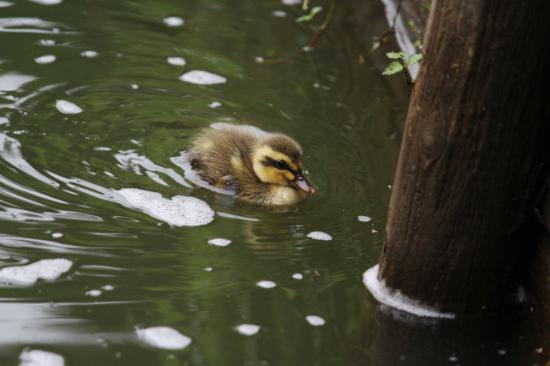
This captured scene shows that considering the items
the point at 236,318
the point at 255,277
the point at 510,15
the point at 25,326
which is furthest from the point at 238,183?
the point at 510,15

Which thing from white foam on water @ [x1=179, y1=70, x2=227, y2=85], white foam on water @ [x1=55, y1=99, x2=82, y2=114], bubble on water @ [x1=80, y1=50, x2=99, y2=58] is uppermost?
bubble on water @ [x1=80, y1=50, x2=99, y2=58]

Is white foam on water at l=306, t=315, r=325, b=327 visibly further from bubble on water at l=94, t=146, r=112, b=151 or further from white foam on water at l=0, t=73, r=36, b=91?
white foam on water at l=0, t=73, r=36, b=91

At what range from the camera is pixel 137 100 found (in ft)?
19.5

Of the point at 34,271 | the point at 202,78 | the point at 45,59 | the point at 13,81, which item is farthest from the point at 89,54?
the point at 34,271

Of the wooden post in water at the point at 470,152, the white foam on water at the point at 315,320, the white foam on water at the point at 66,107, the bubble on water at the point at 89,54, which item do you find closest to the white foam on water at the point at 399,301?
the wooden post in water at the point at 470,152

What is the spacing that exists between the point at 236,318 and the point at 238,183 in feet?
4.79

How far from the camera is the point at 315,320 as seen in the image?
3910 mm

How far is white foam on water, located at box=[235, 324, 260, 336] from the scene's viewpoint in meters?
3.75

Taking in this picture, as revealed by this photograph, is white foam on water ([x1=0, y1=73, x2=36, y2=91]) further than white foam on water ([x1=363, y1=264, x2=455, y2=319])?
Yes

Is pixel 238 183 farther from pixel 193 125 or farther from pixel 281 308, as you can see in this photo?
pixel 281 308

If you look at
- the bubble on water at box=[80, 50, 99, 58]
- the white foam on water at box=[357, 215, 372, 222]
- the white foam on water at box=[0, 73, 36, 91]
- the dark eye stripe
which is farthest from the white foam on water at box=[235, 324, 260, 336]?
the bubble on water at box=[80, 50, 99, 58]

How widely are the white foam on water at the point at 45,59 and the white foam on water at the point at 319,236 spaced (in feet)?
8.50

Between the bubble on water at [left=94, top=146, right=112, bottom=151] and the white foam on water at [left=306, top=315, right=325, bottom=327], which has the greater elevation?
the bubble on water at [left=94, top=146, right=112, bottom=151]

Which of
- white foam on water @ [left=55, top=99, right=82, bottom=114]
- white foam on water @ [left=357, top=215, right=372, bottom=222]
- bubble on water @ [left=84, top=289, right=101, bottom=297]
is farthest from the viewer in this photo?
white foam on water @ [left=55, top=99, right=82, bottom=114]
